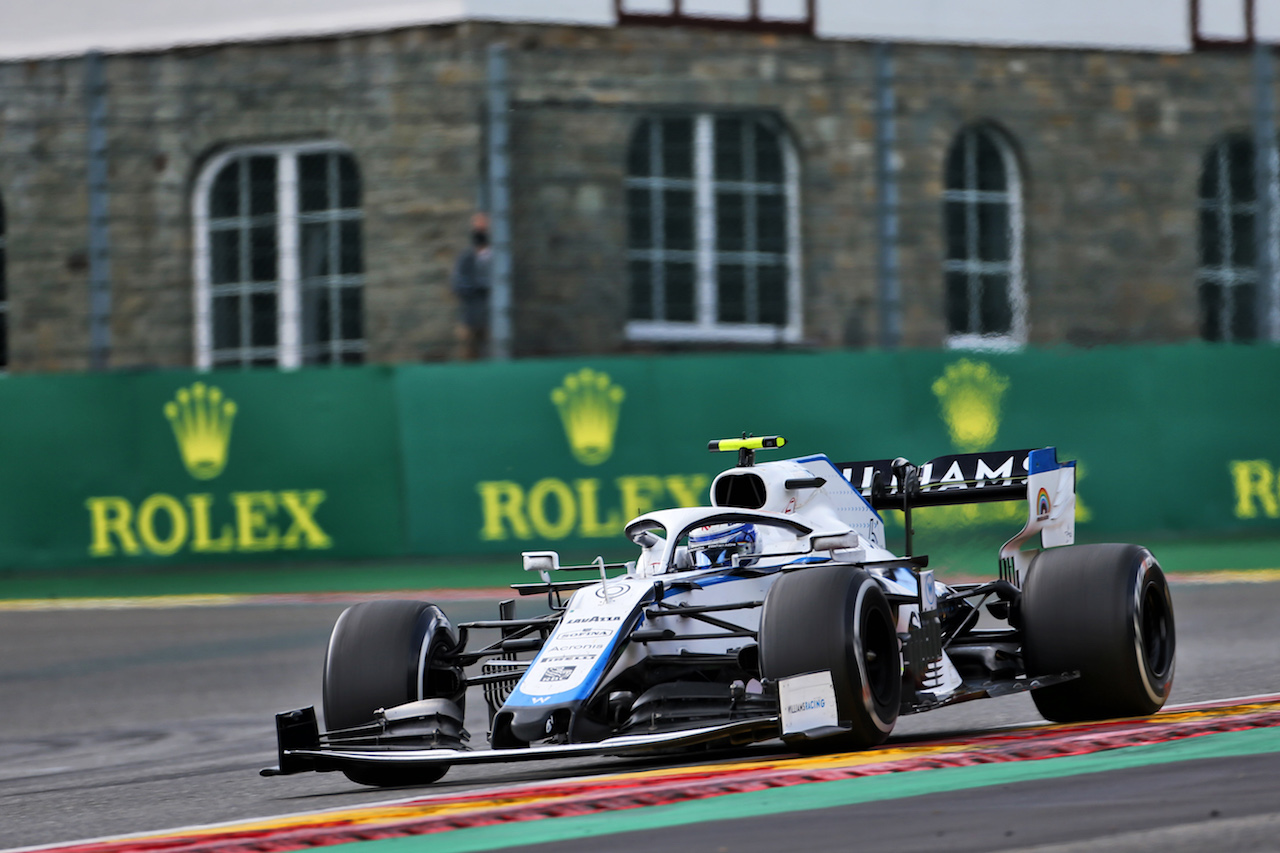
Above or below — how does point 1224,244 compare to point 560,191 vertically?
below

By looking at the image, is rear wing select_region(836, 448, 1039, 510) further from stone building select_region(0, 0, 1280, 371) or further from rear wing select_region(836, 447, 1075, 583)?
stone building select_region(0, 0, 1280, 371)

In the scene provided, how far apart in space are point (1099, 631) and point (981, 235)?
12.6 meters

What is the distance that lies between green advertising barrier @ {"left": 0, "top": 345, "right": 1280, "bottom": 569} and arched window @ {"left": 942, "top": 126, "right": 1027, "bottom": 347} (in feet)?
12.4

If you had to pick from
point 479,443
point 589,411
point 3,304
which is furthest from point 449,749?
point 3,304

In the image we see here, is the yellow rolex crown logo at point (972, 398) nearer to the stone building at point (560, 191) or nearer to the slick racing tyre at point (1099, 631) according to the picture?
the stone building at point (560, 191)

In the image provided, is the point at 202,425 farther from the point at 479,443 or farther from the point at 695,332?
the point at 695,332

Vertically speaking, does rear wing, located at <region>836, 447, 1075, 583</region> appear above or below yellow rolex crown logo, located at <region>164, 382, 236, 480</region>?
below

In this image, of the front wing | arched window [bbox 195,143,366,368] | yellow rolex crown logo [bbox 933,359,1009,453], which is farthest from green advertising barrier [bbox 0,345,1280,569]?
the front wing

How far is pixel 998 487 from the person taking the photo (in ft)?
26.9

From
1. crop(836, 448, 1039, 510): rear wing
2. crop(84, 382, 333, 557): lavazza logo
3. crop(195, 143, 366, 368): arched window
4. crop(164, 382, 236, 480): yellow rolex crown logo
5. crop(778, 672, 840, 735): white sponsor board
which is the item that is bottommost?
crop(778, 672, 840, 735): white sponsor board

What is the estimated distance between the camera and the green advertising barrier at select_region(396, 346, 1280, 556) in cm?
1431

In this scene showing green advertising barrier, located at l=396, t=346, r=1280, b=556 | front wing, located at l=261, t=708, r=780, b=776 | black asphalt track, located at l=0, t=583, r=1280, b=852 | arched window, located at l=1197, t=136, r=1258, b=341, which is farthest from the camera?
arched window, located at l=1197, t=136, r=1258, b=341

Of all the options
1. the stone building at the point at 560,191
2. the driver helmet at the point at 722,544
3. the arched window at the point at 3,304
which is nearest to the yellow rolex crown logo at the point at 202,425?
the stone building at the point at 560,191

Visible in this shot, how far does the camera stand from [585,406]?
1452cm
